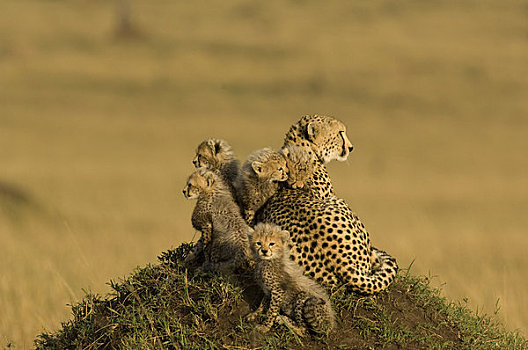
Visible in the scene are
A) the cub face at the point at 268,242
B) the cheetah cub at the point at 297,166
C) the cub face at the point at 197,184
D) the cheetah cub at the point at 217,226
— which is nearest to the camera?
the cub face at the point at 268,242

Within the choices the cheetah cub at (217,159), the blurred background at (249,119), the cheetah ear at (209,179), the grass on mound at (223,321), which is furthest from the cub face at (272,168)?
the blurred background at (249,119)

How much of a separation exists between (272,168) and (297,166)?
0.29 m

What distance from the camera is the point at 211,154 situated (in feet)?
18.4

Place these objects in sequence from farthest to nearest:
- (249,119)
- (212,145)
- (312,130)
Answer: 1. (249,119)
2. (312,130)
3. (212,145)

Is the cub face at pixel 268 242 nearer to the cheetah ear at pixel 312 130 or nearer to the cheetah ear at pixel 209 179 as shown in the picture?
the cheetah ear at pixel 209 179

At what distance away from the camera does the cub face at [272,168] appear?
513 cm

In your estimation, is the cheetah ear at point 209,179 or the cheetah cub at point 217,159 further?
the cheetah cub at point 217,159

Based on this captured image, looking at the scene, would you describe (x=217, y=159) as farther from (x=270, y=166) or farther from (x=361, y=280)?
(x=361, y=280)

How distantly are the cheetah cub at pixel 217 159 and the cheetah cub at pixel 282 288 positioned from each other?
121 cm

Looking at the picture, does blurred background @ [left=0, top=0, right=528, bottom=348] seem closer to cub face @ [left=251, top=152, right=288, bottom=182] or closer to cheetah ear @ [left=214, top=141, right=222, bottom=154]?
cheetah ear @ [left=214, top=141, right=222, bottom=154]

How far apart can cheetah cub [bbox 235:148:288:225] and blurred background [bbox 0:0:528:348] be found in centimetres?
221

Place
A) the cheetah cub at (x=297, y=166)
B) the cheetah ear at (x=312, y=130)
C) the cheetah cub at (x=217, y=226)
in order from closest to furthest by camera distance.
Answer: the cheetah cub at (x=217, y=226)
the cheetah cub at (x=297, y=166)
the cheetah ear at (x=312, y=130)

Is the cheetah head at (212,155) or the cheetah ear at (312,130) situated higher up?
the cheetah ear at (312,130)

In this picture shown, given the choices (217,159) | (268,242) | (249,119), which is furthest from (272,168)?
(249,119)
